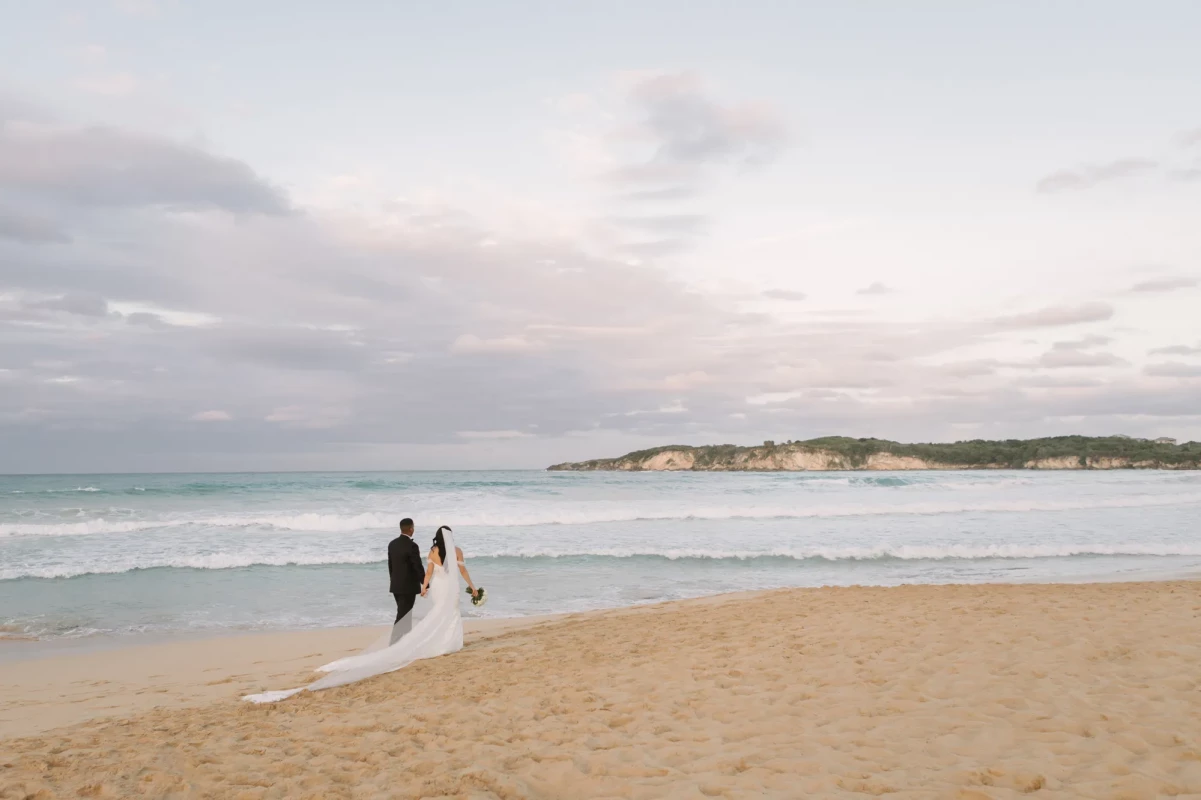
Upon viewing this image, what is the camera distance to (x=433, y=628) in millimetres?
9539

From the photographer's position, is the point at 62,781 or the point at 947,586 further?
the point at 947,586

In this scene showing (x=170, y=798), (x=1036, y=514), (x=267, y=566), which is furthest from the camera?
(x=1036, y=514)

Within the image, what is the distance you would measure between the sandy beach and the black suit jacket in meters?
1.09

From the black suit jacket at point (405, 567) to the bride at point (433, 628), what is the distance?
0.60 ft

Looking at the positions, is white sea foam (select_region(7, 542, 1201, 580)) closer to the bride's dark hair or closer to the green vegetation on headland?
the bride's dark hair

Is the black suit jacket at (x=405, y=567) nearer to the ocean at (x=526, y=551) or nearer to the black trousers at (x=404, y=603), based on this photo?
the black trousers at (x=404, y=603)

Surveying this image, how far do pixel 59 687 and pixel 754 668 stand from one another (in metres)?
8.49

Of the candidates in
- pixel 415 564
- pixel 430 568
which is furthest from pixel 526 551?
pixel 430 568

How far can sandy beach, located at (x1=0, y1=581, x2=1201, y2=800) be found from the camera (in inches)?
187

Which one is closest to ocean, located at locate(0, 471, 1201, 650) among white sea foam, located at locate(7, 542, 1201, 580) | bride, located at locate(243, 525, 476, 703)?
white sea foam, located at locate(7, 542, 1201, 580)

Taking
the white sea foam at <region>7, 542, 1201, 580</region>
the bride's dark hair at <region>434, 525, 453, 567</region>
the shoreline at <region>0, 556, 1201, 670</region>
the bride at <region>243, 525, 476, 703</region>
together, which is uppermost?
the bride's dark hair at <region>434, 525, 453, 567</region>

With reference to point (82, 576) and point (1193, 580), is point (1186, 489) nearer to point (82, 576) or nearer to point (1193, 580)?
point (1193, 580)

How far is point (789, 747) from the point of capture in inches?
209

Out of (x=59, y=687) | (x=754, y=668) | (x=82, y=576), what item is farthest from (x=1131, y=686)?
(x=82, y=576)
